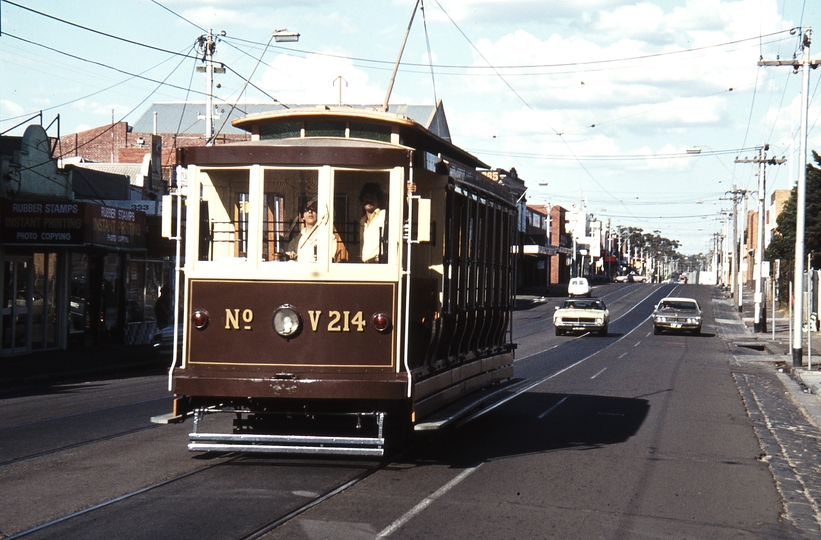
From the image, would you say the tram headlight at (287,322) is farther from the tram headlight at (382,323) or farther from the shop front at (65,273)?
the shop front at (65,273)

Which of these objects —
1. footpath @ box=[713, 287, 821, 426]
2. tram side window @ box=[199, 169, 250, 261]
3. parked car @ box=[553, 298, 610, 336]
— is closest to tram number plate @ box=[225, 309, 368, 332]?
tram side window @ box=[199, 169, 250, 261]

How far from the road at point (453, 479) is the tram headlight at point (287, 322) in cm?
129

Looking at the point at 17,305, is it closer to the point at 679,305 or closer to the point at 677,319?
the point at 677,319

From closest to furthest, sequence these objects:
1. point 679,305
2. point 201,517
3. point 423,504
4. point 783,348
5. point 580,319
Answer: point 201,517 < point 423,504 < point 783,348 < point 580,319 < point 679,305

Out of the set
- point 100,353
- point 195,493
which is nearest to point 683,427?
point 195,493

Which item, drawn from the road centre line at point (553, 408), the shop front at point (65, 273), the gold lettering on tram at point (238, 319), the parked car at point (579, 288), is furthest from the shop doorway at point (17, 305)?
the parked car at point (579, 288)

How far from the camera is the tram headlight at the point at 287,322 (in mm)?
8797

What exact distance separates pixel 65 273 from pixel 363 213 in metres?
19.6

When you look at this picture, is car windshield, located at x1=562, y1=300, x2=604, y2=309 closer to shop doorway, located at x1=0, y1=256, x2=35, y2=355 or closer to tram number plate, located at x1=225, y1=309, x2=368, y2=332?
shop doorway, located at x1=0, y1=256, x2=35, y2=355

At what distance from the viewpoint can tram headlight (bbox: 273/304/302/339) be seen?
880 cm

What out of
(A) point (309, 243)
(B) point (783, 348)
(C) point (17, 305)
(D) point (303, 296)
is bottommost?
(B) point (783, 348)

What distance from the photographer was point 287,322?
8.81m

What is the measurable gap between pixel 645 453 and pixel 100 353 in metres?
18.3

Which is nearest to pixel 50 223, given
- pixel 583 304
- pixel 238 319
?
pixel 238 319
